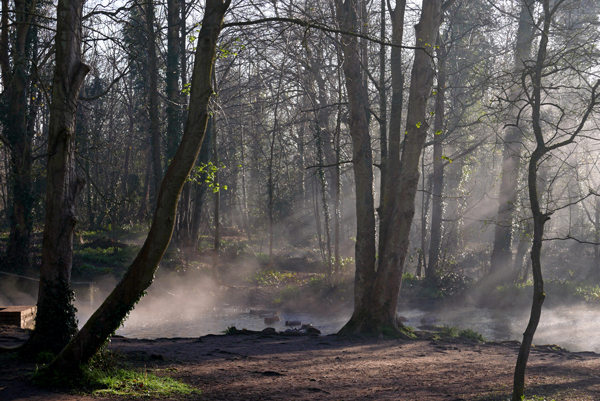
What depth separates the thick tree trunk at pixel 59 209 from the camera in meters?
6.08

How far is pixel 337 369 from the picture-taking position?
279 inches

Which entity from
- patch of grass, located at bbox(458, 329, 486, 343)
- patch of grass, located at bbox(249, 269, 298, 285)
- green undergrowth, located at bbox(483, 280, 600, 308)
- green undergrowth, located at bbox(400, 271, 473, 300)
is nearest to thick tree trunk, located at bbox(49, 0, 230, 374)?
patch of grass, located at bbox(458, 329, 486, 343)

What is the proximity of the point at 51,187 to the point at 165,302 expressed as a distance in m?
10.3

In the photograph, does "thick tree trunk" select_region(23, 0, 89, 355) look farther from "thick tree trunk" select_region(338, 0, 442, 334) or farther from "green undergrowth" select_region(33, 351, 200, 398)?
"thick tree trunk" select_region(338, 0, 442, 334)

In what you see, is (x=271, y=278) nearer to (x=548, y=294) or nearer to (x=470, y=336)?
(x=470, y=336)

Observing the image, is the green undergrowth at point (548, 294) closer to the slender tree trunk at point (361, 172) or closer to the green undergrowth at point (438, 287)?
the green undergrowth at point (438, 287)

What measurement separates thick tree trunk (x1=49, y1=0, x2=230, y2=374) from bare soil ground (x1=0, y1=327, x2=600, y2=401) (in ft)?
1.62

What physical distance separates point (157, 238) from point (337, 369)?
3.53 metres

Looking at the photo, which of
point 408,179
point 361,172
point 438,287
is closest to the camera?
point 408,179

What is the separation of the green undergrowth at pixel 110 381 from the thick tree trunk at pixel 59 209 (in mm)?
1073

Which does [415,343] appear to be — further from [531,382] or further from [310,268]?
[310,268]

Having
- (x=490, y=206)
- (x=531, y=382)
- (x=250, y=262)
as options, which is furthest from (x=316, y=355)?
(x=490, y=206)

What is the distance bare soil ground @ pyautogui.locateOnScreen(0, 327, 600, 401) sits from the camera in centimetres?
566

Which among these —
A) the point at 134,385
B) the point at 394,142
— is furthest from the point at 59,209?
the point at 394,142
